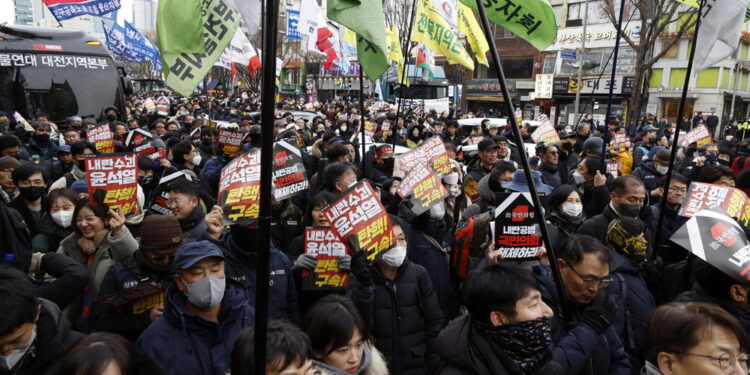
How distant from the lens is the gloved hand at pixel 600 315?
2582mm

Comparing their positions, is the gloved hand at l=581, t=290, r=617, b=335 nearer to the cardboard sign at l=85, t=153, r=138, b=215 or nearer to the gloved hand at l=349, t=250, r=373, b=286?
the gloved hand at l=349, t=250, r=373, b=286

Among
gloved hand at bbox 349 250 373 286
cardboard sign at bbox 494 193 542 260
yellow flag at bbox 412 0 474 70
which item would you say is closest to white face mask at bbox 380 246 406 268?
gloved hand at bbox 349 250 373 286

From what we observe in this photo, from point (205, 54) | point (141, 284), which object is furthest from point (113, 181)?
point (205, 54)

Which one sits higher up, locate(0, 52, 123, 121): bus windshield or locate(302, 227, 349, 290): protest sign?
locate(0, 52, 123, 121): bus windshield

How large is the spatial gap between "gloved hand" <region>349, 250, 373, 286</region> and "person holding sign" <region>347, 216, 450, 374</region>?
68mm

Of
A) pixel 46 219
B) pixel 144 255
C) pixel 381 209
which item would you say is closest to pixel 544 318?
pixel 381 209

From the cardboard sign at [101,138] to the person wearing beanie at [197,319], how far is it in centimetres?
579

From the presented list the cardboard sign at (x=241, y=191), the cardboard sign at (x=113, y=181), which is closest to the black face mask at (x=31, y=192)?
the cardboard sign at (x=113, y=181)

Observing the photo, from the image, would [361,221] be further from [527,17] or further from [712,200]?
[712,200]

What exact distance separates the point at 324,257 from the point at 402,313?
2.06 feet

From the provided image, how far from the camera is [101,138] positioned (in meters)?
7.63

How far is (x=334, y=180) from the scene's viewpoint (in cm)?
503

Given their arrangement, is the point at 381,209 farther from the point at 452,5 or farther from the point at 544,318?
the point at 452,5

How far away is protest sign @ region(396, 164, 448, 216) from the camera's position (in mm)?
4141
